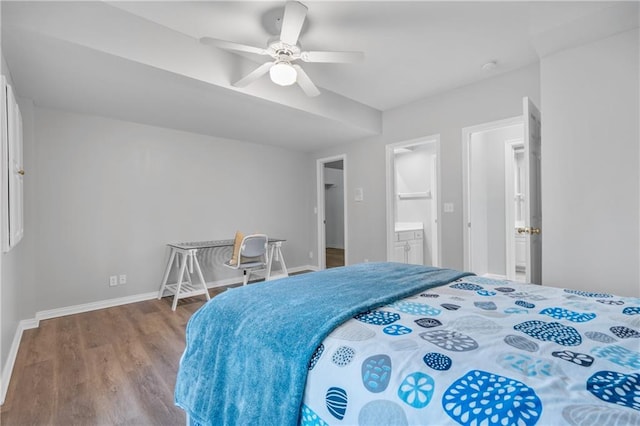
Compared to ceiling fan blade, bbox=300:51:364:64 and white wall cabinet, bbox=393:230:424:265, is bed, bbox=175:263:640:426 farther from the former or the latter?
white wall cabinet, bbox=393:230:424:265

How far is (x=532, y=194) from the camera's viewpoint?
248 centimetres

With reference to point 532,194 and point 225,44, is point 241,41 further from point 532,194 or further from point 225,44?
point 532,194

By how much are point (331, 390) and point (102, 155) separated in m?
3.90

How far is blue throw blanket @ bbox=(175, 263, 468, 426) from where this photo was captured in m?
0.98

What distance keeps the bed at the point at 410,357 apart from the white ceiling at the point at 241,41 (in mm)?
1910

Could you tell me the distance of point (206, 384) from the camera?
1251mm

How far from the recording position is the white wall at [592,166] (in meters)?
2.14

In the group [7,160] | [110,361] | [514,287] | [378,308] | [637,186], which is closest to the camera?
[378,308]

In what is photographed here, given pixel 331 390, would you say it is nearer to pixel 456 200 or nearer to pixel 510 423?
pixel 510 423

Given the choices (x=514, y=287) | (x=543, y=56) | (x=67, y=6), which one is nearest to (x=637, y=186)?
(x=543, y=56)

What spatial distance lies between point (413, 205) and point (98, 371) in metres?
4.87

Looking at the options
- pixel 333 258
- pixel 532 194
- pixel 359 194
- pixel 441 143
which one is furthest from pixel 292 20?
pixel 333 258

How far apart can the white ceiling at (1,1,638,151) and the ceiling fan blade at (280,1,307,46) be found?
0.25 metres

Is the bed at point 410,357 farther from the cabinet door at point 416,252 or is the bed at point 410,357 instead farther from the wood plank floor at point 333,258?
the wood plank floor at point 333,258
